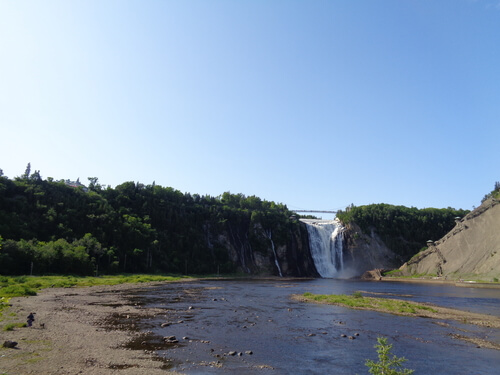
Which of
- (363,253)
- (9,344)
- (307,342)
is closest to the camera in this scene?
(9,344)

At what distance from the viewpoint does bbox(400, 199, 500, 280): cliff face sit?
2968 inches

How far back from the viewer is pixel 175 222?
120 meters

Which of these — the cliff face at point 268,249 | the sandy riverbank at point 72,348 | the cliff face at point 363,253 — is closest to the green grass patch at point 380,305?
the sandy riverbank at point 72,348

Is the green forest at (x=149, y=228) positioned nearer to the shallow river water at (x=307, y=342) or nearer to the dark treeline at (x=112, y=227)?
the dark treeline at (x=112, y=227)

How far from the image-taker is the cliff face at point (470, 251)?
247ft

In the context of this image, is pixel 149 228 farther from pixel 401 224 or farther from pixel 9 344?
pixel 401 224

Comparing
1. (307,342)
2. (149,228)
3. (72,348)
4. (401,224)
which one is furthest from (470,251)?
(72,348)

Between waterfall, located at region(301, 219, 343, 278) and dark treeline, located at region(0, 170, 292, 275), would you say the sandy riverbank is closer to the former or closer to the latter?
dark treeline, located at region(0, 170, 292, 275)

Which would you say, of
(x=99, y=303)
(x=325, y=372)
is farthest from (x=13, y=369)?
(x=99, y=303)

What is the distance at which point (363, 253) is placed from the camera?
133 m

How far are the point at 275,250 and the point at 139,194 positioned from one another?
177ft

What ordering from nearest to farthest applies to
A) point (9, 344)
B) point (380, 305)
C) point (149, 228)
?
point (9, 344)
point (380, 305)
point (149, 228)

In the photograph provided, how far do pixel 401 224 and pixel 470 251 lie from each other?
6169 centimetres

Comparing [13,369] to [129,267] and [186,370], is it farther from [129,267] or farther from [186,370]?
[129,267]
